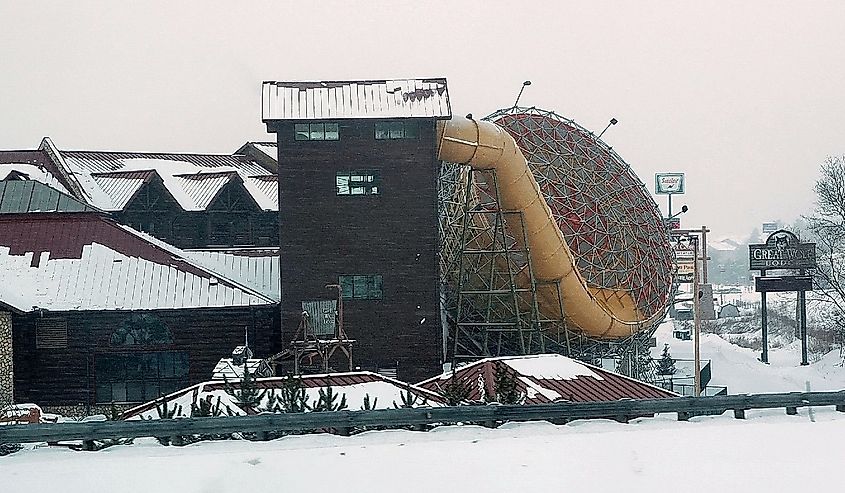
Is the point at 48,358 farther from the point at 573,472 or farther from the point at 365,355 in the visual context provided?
the point at 573,472

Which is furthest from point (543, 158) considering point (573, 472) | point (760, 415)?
point (573, 472)

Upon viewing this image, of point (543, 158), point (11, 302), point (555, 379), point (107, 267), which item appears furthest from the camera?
point (543, 158)

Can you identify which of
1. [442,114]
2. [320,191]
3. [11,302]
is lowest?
[11,302]

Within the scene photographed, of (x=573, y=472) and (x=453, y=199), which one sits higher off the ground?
(x=453, y=199)

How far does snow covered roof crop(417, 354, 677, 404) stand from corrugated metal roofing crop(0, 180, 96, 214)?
53.8ft

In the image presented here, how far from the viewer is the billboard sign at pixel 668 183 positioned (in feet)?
147

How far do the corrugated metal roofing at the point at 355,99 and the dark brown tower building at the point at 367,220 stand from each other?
5 centimetres

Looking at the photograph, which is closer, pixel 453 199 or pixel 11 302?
pixel 11 302

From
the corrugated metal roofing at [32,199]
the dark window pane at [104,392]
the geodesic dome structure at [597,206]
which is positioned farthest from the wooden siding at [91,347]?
the geodesic dome structure at [597,206]

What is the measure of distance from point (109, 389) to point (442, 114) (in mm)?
14009

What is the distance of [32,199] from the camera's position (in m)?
34.6

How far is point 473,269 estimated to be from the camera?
3759 cm

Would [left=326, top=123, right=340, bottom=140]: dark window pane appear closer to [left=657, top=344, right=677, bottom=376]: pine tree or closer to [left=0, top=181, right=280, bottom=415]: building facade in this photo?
[left=0, top=181, right=280, bottom=415]: building facade

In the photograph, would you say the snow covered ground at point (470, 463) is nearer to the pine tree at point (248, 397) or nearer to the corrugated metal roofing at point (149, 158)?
the pine tree at point (248, 397)
